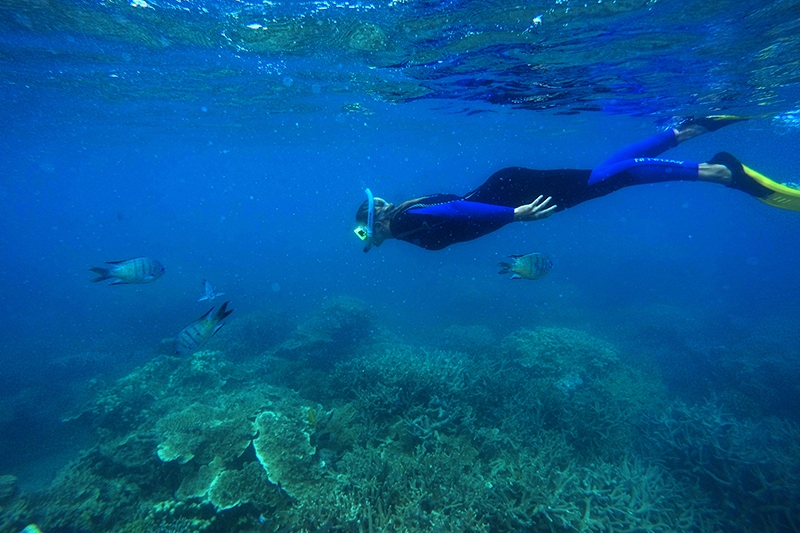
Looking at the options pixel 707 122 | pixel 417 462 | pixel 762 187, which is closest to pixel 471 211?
pixel 417 462

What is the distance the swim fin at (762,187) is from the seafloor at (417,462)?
4487 mm

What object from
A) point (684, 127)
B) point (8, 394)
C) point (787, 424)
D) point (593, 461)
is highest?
point (684, 127)

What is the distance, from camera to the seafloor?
4758 mm

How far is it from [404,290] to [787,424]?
78.1ft

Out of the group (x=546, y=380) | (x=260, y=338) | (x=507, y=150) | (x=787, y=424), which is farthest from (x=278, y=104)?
(x=507, y=150)

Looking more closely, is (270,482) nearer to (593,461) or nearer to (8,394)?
(593,461)

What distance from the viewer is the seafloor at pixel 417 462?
187 inches

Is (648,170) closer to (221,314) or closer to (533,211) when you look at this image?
(533,211)

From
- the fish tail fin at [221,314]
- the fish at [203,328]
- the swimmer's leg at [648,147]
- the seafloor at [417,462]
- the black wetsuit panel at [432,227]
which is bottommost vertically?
the seafloor at [417,462]

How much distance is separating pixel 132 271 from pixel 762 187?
955cm

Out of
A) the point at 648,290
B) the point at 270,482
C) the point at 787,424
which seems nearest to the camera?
the point at 270,482

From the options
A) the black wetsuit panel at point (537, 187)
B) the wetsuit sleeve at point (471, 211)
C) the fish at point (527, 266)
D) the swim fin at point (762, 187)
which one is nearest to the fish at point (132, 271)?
the black wetsuit panel at point (537, 187)

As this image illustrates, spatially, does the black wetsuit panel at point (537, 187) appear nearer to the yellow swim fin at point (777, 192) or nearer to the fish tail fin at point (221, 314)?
the yellow swim fin at point (777, 192)

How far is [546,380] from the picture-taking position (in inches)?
339
